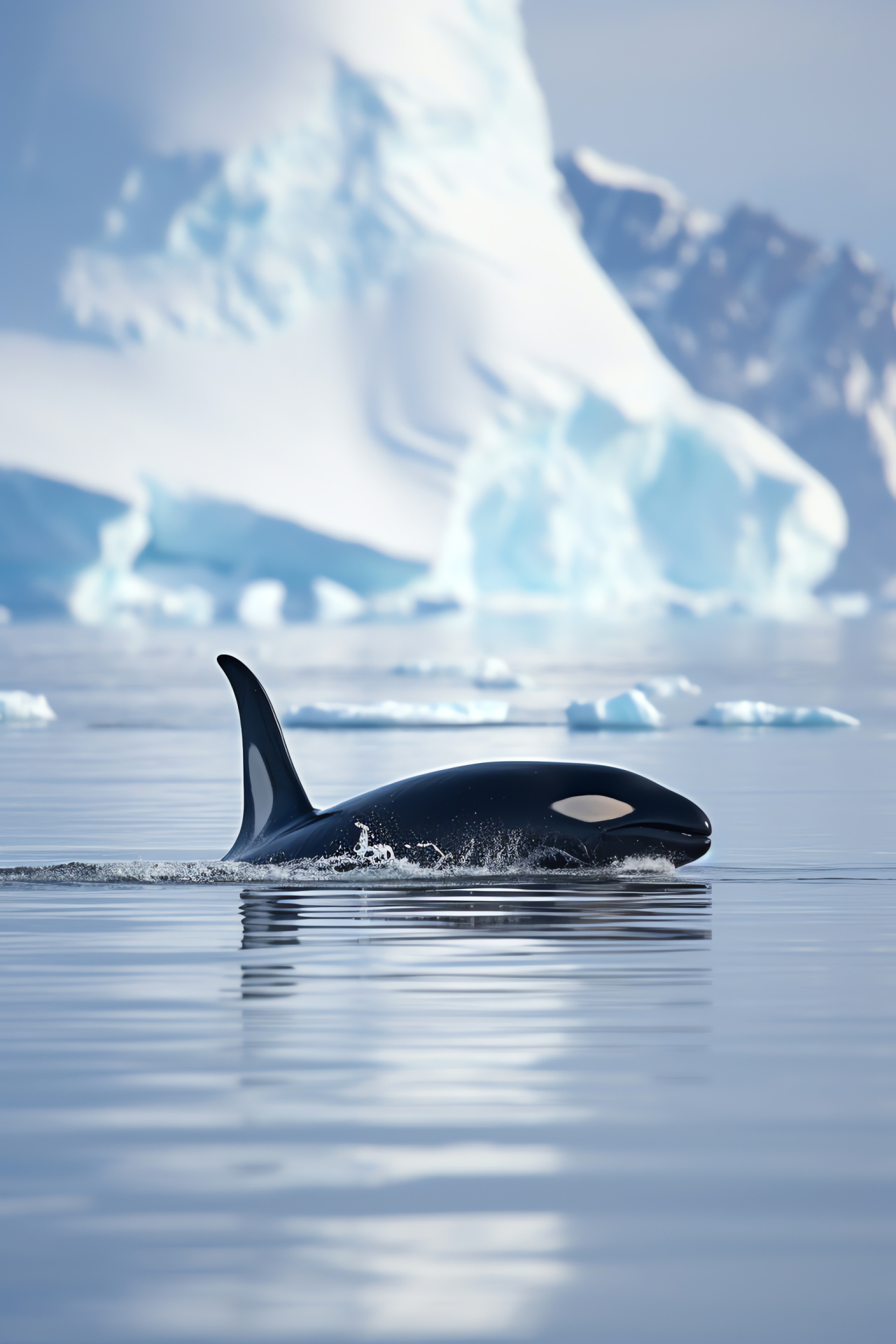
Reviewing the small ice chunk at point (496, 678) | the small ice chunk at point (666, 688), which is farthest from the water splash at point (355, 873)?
the small ice chunk at point (496, 678)

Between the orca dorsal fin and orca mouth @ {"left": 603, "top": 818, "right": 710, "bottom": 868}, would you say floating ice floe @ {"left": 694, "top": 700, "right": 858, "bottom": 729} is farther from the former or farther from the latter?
orca mouth @ {"left": 603, "top": 818, "right": 710, "bottom": 868}

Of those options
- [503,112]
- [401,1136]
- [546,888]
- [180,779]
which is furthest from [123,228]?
[401,1136]

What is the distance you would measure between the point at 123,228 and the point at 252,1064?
218ft

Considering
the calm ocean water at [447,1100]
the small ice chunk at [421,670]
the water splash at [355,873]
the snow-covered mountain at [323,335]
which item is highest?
the snow-covered mountain at [323,335]

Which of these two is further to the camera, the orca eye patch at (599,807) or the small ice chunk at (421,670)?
the small ice chunk at (421,670)

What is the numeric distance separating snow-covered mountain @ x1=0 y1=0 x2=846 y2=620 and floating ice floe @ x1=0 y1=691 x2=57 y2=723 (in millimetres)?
39153

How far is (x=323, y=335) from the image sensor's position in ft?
245

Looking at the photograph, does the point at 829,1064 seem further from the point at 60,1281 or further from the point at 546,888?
the point at 546,888

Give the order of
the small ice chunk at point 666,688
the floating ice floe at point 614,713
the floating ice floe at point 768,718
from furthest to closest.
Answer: the small ice chunk at point 666,688 → the floating ice floe at point 768,718 → the floating ice floe at point 614,713

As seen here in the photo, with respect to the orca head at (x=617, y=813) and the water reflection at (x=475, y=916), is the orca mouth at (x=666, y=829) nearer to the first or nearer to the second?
the orca head at (x=617, y=813)

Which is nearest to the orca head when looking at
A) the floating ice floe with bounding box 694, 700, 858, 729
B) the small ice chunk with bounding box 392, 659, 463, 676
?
the floating ice floe with bounding box 694, 700, 858, 729

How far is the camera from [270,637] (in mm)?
59750

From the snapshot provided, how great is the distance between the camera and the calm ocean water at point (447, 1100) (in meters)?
3.47

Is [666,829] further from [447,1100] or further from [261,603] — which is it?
[261,603]
